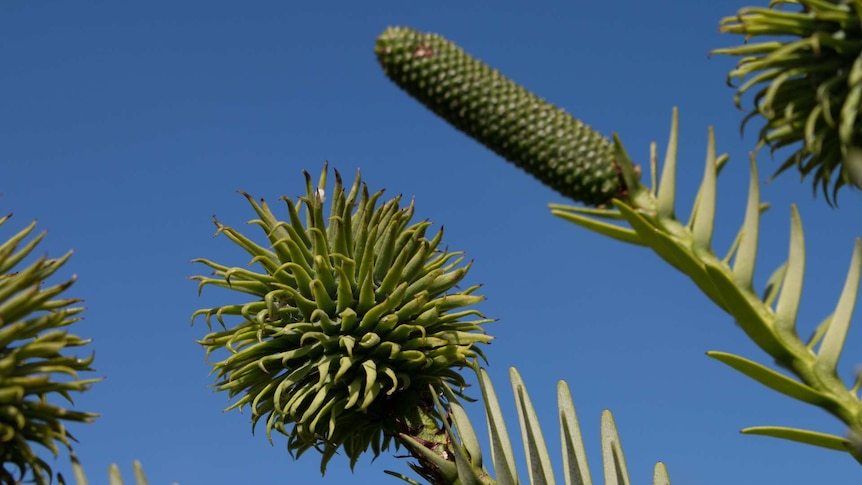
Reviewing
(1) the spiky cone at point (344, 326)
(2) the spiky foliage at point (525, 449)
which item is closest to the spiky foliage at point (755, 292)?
→ (2) the spiky foliage at point (525, 449)

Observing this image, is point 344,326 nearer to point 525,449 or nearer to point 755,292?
point 525,449

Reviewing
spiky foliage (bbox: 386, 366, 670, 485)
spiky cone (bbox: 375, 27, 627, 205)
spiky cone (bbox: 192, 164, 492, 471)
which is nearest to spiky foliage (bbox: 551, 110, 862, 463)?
spiky cone (bbox: 375, 27, 627, 205)

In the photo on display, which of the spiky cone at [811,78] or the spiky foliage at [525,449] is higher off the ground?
the spiky cone at [811,78]

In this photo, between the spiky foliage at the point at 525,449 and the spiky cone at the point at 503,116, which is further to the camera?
the spiky foliage at the point at 525,449

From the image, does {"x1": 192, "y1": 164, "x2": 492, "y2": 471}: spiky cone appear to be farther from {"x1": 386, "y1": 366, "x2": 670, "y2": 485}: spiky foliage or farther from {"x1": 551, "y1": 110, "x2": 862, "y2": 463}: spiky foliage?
{"x1": 551, "y1": 110, "x2": 862, "y2": 463}: spiky foliage

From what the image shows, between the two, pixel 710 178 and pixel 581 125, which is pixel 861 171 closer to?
pixel 710 178

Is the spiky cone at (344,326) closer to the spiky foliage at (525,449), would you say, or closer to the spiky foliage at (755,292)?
the spiky foliage at (525,449)

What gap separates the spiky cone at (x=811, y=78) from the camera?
2750 mm

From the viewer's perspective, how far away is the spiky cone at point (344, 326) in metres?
3.64

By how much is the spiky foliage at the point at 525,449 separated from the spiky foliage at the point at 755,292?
0.64 metres

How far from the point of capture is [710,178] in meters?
2.41

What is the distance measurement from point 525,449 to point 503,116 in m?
1.14

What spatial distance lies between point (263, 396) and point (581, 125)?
1862 mm

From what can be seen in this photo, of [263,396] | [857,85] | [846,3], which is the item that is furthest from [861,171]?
[263,396]
